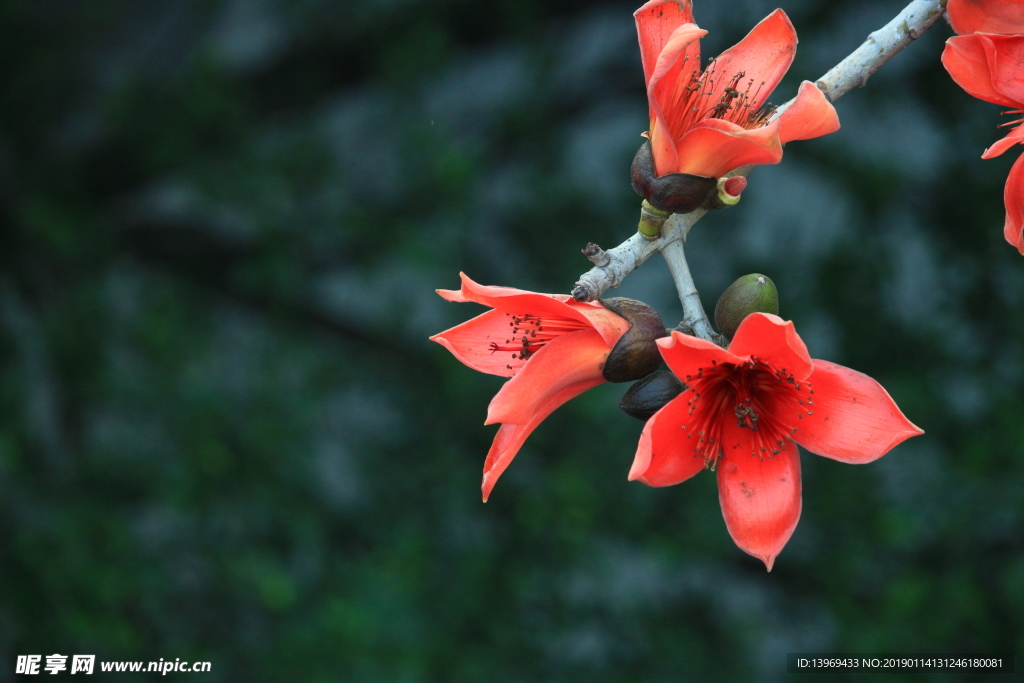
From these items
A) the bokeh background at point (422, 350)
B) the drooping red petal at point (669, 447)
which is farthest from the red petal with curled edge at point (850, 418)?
the bokeh background at point (422, 350)

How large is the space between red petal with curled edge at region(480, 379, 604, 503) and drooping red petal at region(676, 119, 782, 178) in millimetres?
208

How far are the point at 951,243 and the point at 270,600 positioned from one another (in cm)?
200

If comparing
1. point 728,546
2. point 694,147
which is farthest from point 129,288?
point 694,147

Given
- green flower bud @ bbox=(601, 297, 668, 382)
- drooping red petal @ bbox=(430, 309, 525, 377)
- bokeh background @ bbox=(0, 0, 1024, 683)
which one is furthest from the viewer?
bokeh background @ bbox=(0, 0, 1024, 683)

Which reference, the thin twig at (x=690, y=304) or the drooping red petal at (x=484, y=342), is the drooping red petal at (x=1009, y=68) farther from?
the drooping red petal at (x=484, y=342)

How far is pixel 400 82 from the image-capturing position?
2463mm

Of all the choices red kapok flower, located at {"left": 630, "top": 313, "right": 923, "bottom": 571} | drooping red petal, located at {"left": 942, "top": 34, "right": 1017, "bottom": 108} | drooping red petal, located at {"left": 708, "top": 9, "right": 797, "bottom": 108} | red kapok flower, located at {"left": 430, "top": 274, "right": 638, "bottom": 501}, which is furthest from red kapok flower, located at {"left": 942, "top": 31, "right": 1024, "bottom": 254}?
red kapok flower, located at {"left": 430, "top": 274, "right": 638, "bottom": 501}

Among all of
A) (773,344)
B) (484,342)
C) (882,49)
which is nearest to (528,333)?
(484,342)

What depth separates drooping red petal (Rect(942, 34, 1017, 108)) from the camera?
0.75m

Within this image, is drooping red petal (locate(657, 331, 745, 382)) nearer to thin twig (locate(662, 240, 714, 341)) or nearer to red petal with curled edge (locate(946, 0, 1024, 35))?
thin twig (locate(662, 240, 714, 341))

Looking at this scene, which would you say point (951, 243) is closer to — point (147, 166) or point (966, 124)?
point (966, 124)

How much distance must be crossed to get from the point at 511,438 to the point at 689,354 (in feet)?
0.58

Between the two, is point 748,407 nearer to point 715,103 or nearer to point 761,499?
point 761,499

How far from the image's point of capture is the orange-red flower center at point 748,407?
30.1 inches
